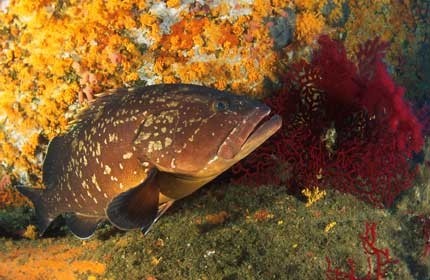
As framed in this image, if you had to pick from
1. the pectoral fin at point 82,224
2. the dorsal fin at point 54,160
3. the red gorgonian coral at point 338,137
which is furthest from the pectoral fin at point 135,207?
the red gorgonian coral at point 338,137

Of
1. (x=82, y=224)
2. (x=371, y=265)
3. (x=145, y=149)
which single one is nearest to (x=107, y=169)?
(x=145, y=149)

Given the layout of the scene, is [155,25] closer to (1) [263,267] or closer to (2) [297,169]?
(2) [297,169]

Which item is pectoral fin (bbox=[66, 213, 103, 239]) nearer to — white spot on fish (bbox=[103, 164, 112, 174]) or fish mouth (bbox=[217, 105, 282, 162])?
white spot on fish (bbox=[103, 164, 112, 174])

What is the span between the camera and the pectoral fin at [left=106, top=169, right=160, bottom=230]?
3383 mm

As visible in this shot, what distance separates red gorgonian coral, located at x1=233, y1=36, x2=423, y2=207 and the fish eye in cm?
155

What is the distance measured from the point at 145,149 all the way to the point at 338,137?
2560 mm

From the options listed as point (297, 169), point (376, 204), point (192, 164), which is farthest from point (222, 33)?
point (376, 204)

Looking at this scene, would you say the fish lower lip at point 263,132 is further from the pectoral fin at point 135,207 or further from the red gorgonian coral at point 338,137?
the red gorgonian coral at point 338,137

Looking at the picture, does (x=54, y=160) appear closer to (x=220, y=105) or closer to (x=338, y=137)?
(x=220, y=105)

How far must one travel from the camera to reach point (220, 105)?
11.8 feet

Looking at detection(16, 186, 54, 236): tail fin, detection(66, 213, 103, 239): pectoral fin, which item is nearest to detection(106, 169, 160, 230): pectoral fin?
detection(66, 213, 103, 239): pectoral fin

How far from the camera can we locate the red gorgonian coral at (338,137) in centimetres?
478

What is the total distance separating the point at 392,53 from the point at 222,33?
11.3 feet

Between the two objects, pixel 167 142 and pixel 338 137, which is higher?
pixel 167 142
